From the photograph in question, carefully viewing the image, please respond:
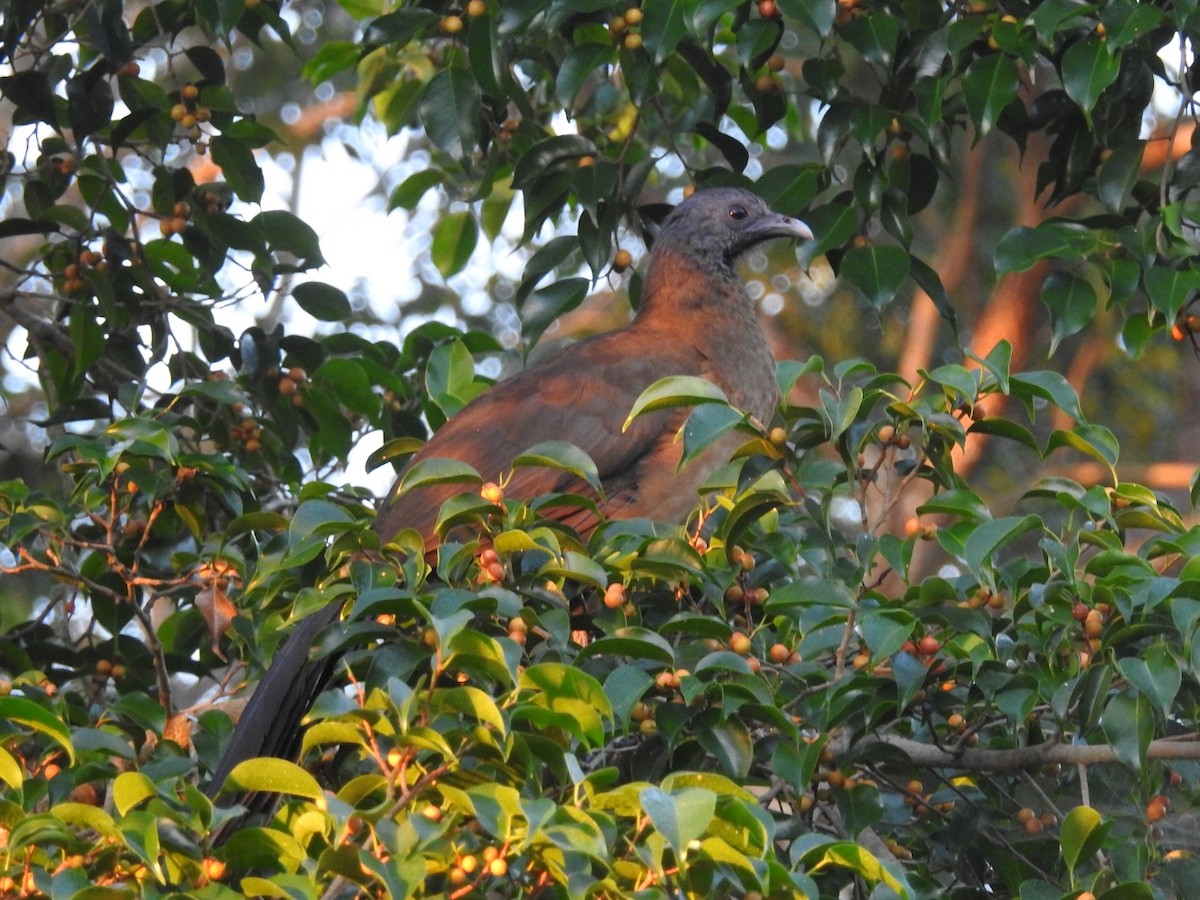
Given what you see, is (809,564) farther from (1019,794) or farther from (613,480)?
(613,480)

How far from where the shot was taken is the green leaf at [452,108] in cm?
349

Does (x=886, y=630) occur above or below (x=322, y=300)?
below

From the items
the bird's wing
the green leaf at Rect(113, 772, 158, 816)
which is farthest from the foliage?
the bird's wing

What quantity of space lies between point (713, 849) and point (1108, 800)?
122cm

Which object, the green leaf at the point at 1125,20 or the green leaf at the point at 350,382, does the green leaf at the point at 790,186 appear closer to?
the green leaf at the point at 1125,20

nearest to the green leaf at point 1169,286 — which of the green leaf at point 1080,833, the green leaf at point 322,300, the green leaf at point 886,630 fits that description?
the green leaf at point 886,630

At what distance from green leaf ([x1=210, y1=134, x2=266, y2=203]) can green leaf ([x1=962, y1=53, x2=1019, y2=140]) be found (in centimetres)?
Result: 168

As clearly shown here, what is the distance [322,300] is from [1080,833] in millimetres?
2434

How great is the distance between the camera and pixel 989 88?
3127 millimetres

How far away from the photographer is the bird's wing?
387 cm

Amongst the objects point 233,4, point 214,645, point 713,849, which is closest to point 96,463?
point 214,645

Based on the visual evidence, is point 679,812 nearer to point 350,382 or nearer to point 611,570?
point 611,570

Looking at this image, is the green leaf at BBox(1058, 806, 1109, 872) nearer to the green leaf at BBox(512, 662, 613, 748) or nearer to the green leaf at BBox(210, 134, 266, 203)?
the green leaf at BBox(512, 662, 613, 748)

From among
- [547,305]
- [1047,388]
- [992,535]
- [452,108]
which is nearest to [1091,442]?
[1047,388]
